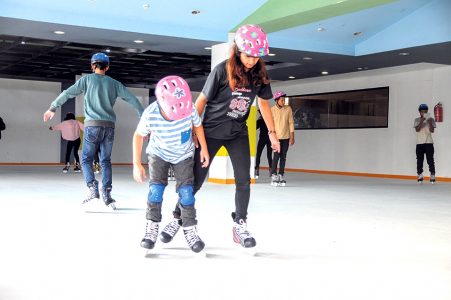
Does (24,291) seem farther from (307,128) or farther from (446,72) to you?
(307,128)

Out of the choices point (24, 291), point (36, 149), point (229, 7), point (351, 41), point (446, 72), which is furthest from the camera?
point (36, 149)

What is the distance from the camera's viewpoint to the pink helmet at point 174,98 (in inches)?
122

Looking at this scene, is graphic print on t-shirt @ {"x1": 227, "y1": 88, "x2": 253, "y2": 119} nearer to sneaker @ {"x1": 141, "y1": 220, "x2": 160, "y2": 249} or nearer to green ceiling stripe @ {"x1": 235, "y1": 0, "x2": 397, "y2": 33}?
sneaker @ {"x1": 141, "y1": 220, "x2": 160, "y2": 249}

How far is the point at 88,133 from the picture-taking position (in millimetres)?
5270

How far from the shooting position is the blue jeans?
207 inches

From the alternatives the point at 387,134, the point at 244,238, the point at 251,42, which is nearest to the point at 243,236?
the point at 244,238

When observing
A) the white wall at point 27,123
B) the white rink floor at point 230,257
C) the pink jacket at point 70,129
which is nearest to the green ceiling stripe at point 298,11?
the white rink floor at point 230,257

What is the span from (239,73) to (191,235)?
952 mm

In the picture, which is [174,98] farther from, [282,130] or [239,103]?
[282,130]

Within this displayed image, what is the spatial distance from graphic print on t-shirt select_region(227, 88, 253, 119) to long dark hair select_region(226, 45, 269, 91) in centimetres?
4

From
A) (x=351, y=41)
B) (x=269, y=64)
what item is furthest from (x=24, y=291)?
(x=269, y=64)

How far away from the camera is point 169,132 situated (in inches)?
126

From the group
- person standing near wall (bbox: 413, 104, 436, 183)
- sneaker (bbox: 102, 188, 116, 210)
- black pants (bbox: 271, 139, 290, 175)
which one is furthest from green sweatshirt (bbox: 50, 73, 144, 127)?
person standing near wall (bbox: 413, 104, 436, 183)

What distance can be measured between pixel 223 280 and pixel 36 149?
55.8 ft
